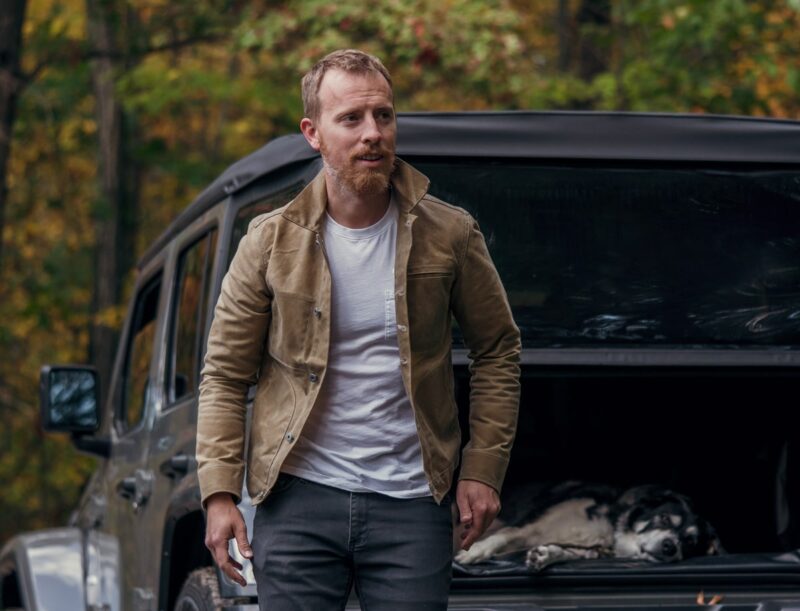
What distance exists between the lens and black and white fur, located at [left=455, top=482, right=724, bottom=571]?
4.55 m

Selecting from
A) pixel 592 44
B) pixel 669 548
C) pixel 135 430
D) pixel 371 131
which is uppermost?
pixel 592 44

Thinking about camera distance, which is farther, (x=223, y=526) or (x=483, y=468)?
(x=483, y=468)

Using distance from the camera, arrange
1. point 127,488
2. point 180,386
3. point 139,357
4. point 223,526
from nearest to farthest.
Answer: point 223,526 → point 180,386 → point 127,488 → point 139,357

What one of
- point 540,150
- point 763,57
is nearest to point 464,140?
point 540,150

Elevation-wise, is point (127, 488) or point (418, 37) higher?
point (418, 37)

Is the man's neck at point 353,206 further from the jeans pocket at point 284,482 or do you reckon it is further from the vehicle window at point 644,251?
the vehicle window at point 644,251

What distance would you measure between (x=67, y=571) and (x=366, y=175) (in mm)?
3080

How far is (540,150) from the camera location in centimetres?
415

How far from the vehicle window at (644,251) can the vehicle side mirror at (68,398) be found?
2.00 meters

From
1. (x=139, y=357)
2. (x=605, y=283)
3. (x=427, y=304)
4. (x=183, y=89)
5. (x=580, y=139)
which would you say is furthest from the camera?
(x=183, y=89)

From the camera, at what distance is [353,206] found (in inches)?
128

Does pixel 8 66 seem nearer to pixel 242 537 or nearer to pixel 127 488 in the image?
pixel 127 488

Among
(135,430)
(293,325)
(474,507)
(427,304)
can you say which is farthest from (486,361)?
(135,430)

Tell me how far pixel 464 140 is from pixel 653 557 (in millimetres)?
1366
